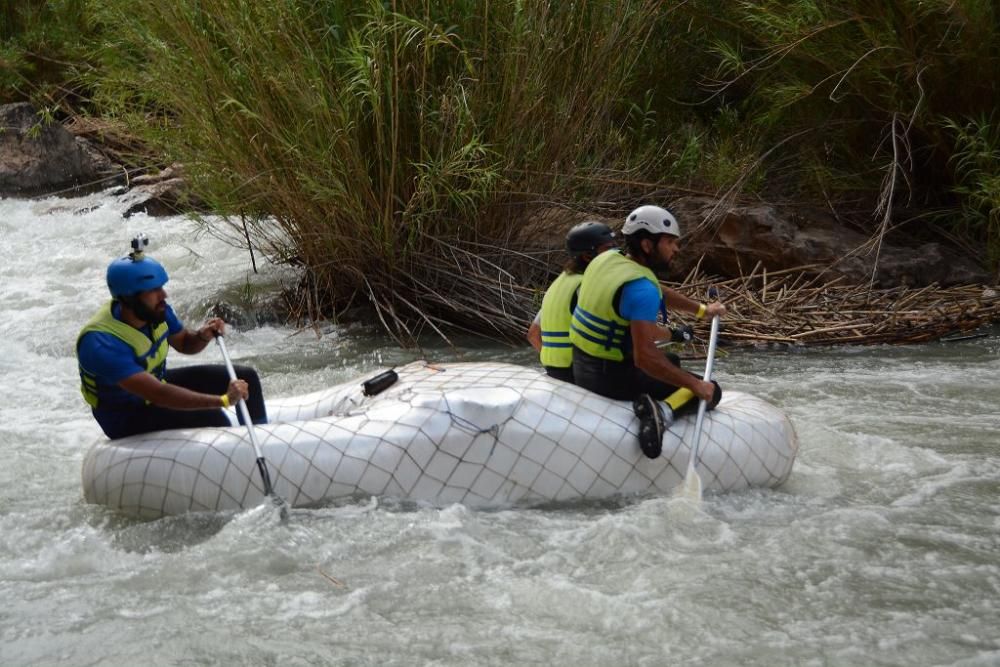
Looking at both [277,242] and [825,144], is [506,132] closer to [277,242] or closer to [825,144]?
[277,242]

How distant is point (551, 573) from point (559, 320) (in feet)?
3.97

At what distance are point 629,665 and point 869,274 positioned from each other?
5.14 metres

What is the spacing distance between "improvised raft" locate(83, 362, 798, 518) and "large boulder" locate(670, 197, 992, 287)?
12.3 ft

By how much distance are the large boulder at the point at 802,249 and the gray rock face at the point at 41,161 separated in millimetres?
5865

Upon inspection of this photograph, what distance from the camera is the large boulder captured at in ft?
25.7

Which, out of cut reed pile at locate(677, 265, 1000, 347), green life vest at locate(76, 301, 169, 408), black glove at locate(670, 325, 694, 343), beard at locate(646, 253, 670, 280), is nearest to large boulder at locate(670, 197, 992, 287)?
cut reed pile at locate(677, 265, 1000, 347)

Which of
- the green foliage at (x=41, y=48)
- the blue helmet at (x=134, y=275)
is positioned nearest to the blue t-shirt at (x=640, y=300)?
the blue helmet at (x=134, y=275)

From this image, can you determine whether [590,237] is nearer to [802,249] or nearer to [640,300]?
[640,300]

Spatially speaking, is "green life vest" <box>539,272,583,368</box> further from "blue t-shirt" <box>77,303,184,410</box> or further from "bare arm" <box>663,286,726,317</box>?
"blue t-shirt" <box>77,303,184,410</box>

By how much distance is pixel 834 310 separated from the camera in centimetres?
744

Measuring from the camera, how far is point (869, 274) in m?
7.81

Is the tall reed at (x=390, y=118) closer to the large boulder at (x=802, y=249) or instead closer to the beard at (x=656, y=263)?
the large boulder at (x=802, y=249)

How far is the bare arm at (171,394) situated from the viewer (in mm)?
4094

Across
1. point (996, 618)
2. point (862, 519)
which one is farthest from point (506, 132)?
point (996, 618)
